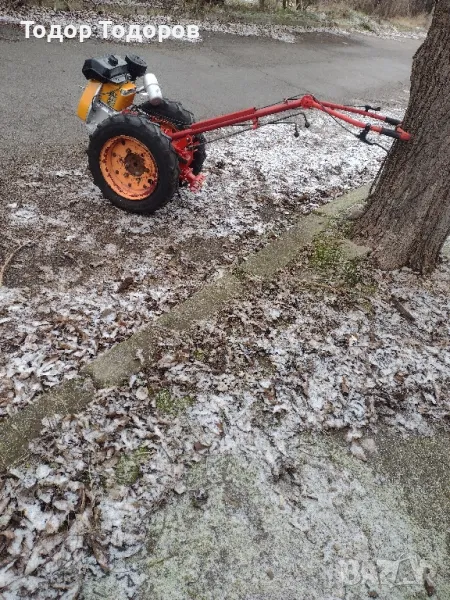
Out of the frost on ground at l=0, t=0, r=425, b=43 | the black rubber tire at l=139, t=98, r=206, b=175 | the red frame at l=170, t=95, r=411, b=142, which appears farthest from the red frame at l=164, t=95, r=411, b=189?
the frost on ground at l=0, t=0, r=425, b=43

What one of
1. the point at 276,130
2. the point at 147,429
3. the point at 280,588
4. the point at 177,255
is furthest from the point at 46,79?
the point at 280,588

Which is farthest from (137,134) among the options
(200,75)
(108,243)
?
(200,75)

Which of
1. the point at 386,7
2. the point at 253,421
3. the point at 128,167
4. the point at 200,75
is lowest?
the point at 253,421

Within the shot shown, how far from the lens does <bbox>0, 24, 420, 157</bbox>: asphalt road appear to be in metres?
6.75

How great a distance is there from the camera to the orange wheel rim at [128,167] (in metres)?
4.75

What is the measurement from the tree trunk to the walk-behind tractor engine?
2.15 ft

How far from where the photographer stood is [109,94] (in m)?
4.77

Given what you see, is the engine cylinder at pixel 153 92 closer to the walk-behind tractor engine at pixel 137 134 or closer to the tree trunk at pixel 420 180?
the walk-behind tractor engine at pixel 137 134

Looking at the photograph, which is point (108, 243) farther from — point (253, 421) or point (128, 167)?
point (253, 421)

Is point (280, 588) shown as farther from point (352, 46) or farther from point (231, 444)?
point (352, 46)

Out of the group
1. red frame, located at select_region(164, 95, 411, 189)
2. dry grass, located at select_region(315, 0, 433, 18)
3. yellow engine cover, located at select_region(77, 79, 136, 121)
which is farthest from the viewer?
dry grass, located at select_region(315, 0, 433, 18)

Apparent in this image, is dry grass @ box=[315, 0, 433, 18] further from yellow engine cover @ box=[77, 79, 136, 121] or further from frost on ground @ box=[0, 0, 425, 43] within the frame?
yellow engine cover @ box=[77, 79, 136, 121]

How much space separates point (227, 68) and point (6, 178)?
658 centimetres

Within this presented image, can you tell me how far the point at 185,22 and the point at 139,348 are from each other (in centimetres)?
1174
